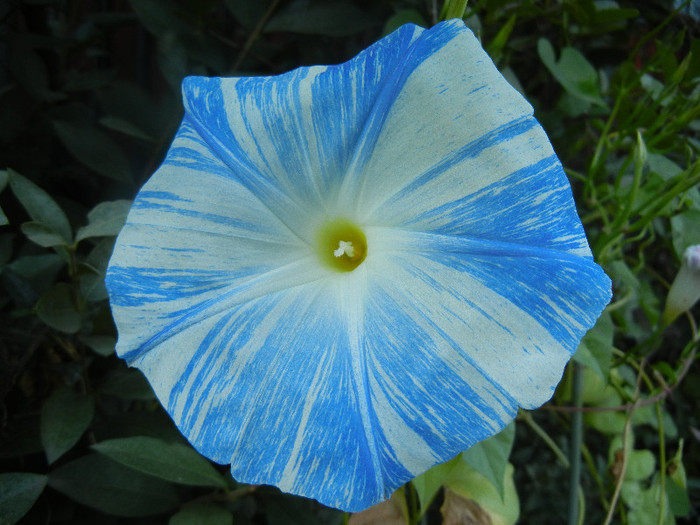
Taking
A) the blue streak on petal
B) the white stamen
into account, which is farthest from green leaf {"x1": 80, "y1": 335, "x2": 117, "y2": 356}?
the blue streak on petal

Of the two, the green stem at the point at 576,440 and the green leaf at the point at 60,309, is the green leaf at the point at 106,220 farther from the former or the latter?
the green stem at the point at 576,440

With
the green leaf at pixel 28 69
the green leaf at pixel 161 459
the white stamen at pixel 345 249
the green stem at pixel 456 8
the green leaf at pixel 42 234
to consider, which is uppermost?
the green stem at pixel 456 8

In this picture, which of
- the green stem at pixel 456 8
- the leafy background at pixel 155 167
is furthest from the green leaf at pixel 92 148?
the green stem at pixel 456 8

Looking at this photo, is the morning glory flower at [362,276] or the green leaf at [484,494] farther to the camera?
the green leaf at [484,494]

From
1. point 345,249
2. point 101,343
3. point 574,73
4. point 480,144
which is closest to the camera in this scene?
point 480,144

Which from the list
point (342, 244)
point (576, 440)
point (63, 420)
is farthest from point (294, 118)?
point (576, 440)

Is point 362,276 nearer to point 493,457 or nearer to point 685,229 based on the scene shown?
point 493,457
